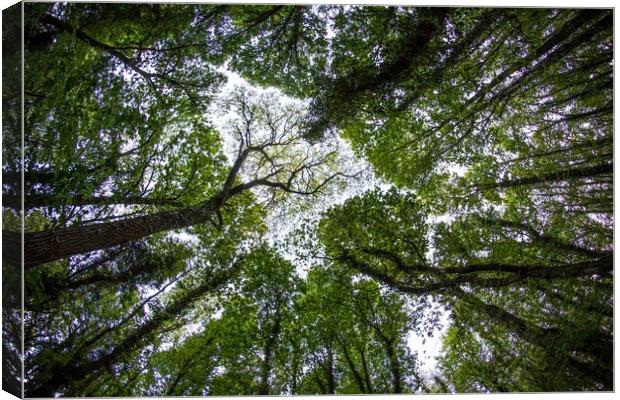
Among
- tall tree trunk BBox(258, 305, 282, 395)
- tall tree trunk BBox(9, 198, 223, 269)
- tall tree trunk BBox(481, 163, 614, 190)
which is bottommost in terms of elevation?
tall tree trunk BBox(258, 305, 282, 395)

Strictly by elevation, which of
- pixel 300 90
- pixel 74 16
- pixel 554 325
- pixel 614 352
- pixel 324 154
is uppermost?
pixel 74 16

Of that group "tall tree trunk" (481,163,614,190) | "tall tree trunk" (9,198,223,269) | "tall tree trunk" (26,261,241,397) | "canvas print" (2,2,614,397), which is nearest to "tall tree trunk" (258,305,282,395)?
"canvas print" (2,2,614,397)

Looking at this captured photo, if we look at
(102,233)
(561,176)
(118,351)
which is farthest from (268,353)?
(561,176)

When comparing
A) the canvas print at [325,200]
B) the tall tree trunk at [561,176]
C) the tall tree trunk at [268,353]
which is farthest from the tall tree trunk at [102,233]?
the tall tree trunk at [561,176]

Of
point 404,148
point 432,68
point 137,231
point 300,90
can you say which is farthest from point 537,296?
point 137,231

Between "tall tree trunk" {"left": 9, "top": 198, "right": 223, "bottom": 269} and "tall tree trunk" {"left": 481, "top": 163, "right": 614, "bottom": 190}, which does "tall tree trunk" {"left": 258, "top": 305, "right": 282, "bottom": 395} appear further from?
"tall tree trunk" {"left": 481, "top": 163, "right": 614, "bottom": 190}

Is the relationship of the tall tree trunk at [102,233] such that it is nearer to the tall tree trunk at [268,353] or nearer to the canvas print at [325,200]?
the canvas print at [325,200]

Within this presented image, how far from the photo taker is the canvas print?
3.07m

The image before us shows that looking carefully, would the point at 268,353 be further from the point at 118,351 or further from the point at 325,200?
the point at 325,200

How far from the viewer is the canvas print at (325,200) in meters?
3.07

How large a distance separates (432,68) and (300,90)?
A: 3.62ft

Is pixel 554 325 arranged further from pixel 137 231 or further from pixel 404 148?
pixel 137 231

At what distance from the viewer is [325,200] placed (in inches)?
135

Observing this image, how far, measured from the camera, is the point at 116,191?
3123 millimetres
